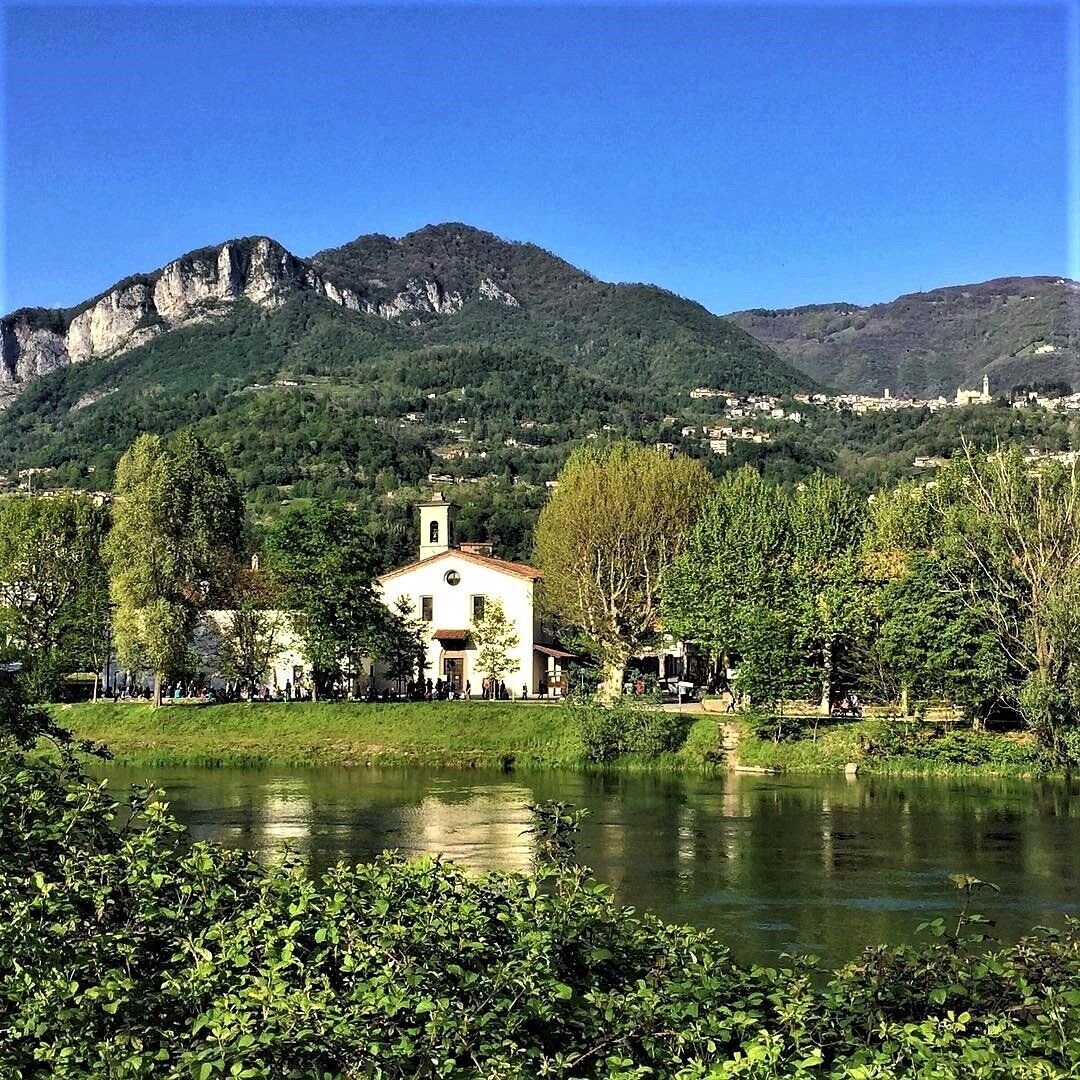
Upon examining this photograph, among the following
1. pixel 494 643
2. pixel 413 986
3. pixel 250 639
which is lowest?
pixel 413 986

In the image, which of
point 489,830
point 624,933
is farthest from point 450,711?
point 624,933

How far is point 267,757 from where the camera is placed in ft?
164

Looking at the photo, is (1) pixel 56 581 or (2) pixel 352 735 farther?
(1) pixel 56 581

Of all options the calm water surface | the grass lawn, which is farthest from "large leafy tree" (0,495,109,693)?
the calm water surface

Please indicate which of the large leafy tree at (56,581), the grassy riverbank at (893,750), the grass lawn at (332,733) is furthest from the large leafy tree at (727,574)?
the large leafy tree at (56,581)

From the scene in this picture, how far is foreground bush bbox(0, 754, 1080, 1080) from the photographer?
21.7 feet

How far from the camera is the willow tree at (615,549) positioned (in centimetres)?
5906

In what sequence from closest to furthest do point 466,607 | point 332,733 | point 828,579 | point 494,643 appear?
1. point 332,733
2. point 828,579
3. point 494,643
4. point 466,607

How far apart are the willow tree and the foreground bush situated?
162ft

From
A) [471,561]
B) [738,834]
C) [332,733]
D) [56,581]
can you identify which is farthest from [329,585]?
[738,834]

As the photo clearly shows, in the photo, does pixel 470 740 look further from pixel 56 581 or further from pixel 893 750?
pixel 56 581

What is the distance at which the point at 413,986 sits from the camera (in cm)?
696

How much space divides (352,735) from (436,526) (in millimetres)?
23060

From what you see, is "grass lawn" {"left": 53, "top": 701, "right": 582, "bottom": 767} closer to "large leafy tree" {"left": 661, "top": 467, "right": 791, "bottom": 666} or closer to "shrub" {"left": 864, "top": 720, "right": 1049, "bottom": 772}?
"large leafy tree" {"left": 661, "top": 467, "right": 791, "bottom": 666}
